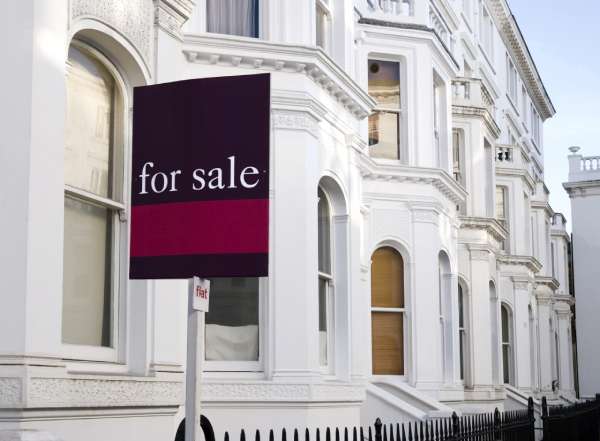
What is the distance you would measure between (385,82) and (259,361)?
974 cm

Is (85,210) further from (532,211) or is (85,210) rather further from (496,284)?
(532,211)

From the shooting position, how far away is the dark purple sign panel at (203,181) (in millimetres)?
5594

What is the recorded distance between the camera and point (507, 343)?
3184 centimetres

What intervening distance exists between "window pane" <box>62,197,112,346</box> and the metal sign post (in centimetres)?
305

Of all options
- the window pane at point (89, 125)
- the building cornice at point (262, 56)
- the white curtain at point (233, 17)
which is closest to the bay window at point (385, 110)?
the building cornice at point (262, 56)

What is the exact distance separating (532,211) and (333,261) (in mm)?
26460

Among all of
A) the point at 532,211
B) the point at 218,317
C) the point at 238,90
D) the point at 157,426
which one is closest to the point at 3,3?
the point at 238,90

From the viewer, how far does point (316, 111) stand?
12523 mm

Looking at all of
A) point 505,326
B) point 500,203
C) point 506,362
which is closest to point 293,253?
point 506,362

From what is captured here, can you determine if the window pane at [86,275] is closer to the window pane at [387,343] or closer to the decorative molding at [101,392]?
the decorative molding at [101,392]

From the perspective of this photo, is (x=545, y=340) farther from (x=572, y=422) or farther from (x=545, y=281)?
(x=572, y=422)

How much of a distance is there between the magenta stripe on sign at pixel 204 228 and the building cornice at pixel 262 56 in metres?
6.26

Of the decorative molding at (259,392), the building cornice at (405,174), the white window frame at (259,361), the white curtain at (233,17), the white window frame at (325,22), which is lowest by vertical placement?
the decorative molding at (259,392)

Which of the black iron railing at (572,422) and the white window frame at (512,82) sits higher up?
the white window frame at (512,82)
